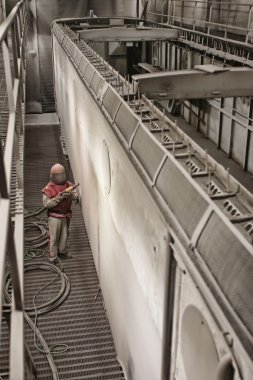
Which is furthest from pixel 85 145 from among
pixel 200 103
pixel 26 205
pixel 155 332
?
pixel 200 103

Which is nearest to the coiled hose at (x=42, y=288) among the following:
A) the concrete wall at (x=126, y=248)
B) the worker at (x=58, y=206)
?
the worker at (x=58, y=206)

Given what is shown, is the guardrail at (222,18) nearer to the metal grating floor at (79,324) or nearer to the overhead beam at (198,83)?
the overhead beam at (198,83)

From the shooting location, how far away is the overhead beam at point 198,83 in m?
4.63

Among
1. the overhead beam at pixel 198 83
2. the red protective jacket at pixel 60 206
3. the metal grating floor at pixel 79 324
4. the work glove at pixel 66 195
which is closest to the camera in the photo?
the metal grating floor at pixel 79 324

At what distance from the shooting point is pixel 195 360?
201cm

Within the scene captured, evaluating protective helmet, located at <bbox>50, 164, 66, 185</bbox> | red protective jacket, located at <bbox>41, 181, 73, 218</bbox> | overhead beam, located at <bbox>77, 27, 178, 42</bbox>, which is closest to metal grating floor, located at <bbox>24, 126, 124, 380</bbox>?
red protective jacket, located at <bbox>41, 181, 73, 218</bbox>

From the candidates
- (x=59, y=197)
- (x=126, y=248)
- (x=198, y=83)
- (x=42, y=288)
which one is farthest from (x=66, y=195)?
(x=126, y=248)

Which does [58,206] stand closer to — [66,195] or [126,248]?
[66,195]

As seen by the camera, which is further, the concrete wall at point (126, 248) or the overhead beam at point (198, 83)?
the overhead beam at point (198, 83)

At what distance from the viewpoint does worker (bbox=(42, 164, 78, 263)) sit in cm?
548

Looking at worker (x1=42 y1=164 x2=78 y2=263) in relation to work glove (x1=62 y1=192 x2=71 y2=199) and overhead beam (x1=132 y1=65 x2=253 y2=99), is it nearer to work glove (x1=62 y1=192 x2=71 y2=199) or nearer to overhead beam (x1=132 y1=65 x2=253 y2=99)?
work glove (x1=62 y1=192 x2=71 y2=199)

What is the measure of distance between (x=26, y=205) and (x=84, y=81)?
311cm

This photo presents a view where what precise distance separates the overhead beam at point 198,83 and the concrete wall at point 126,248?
720mm

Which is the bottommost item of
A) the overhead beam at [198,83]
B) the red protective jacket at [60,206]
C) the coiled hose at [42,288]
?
the coiled hose at [42,288]
